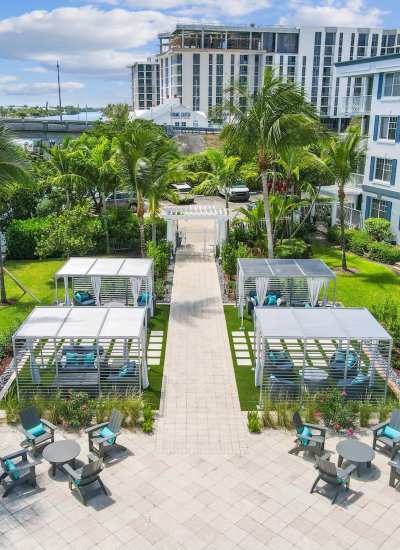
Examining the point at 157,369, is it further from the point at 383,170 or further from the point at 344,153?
the point at 383,170

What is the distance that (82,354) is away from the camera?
54.5 feet

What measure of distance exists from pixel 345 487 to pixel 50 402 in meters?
8.03

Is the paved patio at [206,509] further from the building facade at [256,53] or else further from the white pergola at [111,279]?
the building facade at [256,53]

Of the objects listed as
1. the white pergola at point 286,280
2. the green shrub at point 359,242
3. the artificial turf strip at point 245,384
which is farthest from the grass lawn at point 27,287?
the green shrub at point 359,242

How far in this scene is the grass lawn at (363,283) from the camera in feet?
80.2

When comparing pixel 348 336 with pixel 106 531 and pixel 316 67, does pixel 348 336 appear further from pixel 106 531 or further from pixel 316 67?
pixel 316 67

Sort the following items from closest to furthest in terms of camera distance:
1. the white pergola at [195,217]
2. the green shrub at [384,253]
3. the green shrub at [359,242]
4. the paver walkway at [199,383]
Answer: the paver walkway at [199,383]
the green shrub at [384,253]
the white pergola at [195,217]
the green shrub at [359,242]

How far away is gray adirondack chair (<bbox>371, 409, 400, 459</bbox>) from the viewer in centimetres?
1292

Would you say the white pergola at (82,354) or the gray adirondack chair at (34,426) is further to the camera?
the white pergola at (82,354)

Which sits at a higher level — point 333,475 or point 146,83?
point 146,83

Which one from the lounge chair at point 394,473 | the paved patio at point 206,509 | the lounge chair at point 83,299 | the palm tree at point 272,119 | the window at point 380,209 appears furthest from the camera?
the window at point 380,209

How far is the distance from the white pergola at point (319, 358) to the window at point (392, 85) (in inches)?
805

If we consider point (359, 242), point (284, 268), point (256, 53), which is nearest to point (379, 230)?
point (359, 242)

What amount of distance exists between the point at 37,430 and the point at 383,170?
90.6 feet
